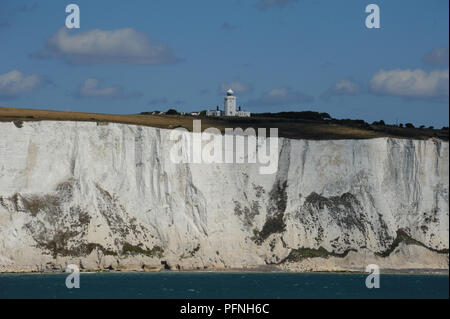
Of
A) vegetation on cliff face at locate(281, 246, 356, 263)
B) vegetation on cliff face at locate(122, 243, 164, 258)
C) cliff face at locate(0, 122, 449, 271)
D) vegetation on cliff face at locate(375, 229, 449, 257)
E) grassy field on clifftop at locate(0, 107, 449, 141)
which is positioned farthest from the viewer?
grassy field on clifftop at locate(0, 107, 449, 141)

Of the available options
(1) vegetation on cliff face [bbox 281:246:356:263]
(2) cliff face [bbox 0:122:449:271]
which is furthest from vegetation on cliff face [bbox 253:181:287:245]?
(1) vegetation on cliff face [bbox 281:246:356:263]

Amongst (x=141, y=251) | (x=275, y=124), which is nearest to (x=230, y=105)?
(x=275, y=124)

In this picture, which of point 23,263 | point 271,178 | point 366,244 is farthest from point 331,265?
point 23,263

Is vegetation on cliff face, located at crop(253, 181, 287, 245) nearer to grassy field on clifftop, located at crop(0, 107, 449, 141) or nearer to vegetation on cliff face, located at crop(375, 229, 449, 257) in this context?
grassy field on clifftop, located at crop(0, 107, 449, 141)

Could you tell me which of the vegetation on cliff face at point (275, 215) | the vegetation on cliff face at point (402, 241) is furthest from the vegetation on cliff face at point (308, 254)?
the vegetation on cliff face at point (402, 241)

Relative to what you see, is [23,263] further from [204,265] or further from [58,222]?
[204,265]

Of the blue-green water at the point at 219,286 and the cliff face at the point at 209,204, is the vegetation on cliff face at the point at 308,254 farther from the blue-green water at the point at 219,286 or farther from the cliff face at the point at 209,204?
the blue-green water at the point at 219,286
